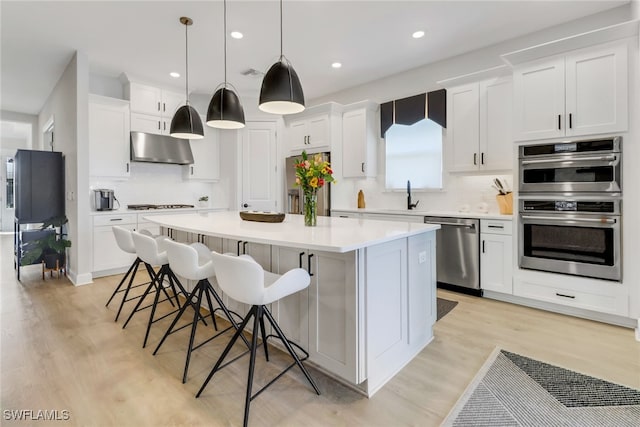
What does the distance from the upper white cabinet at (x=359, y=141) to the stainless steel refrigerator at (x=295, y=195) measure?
369mm

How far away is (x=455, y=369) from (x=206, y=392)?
160 cm

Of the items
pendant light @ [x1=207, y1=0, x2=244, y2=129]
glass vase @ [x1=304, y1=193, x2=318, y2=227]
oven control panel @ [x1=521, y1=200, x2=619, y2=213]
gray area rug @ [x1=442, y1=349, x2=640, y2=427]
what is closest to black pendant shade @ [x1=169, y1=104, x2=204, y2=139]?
pendant light @ [x1=207, y1=0, x2=244, y2=129]

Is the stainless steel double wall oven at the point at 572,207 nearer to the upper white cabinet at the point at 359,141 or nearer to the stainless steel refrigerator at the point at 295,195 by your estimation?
the upper white cabinet at the point at 359,141

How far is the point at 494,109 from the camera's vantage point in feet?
11.7

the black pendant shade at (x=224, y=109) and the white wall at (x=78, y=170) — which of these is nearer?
the black pendant shade at (x=224, y=109)

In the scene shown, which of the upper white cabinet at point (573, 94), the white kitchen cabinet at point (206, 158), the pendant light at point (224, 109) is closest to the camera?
the upper white cabinet at point (573, 94)

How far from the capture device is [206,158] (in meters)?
5.67

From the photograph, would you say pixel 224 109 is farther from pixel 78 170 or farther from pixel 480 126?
pixel 480 126

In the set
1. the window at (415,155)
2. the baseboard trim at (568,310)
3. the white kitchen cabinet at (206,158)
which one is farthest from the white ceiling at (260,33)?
the baseboard trim at (568,310)

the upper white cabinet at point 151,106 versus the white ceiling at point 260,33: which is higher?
the white ceiling at point 260,33

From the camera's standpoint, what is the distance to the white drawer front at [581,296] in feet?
8.89

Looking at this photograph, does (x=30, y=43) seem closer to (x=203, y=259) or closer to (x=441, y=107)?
(x=203, y=259)

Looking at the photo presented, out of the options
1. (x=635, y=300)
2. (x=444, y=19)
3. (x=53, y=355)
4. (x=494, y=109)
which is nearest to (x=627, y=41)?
(x=494, y=109)

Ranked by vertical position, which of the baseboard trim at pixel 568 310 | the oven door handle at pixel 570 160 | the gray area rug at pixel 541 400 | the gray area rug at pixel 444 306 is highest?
the oven door handle at pixel 570 160
